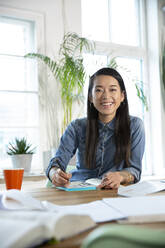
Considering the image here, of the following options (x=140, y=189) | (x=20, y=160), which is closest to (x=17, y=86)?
(x=20, y=160)

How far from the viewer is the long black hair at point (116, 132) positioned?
162 cm

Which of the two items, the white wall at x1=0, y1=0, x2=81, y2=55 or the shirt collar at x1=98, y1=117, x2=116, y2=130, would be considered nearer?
the shirt collar at x1=98, y1=117, x2=116, y2=130

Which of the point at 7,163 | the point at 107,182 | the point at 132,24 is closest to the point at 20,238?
the point at 107,182

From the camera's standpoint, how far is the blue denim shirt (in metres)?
1.62

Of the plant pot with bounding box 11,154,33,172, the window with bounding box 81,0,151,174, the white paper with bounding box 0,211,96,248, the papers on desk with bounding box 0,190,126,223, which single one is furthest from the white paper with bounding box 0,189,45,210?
the window with bounding box 81,0,151,174

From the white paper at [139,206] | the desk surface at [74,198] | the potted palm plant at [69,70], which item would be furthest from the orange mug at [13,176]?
the potted palm plant at [69,70]

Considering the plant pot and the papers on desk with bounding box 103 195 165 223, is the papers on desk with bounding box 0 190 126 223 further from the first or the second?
the plant pot

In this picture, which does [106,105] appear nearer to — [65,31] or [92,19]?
[65,31]

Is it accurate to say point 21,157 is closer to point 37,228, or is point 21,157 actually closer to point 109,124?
point 109,124

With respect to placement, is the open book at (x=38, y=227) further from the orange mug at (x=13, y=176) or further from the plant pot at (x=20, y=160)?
the plant pot at (x=20, y=160)

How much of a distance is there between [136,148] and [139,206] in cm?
89

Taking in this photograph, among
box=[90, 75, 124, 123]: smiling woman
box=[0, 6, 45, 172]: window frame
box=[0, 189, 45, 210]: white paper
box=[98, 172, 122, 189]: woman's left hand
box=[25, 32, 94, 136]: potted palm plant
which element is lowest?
box=[98, 172, 122, 189]: woman's left hand

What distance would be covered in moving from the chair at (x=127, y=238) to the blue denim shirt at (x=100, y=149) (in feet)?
4.05

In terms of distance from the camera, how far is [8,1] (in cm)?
274
